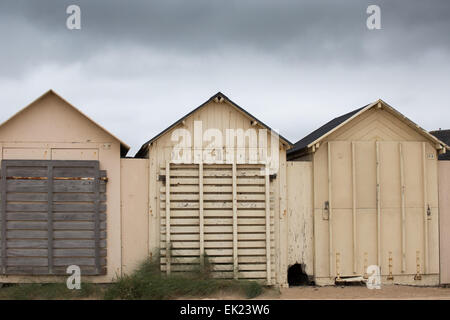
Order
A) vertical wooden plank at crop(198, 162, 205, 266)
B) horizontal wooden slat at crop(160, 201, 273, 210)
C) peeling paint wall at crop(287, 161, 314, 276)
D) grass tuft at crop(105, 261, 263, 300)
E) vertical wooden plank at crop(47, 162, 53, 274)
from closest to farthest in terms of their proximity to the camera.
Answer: grass tuft at crop(105, 261, 263, 300) < vertical wooden plank at crop(47, 162, 53, 274) < vertical wooden plank at crop(198, 162, 205, 266) < horizontal wooden slat at crop(160, 201, 273, 210) < peeling paint wall at crop(287, 161, 314, 276)

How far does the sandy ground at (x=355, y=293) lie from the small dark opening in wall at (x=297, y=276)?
0.49m

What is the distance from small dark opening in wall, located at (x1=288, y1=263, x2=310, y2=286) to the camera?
1195 cm

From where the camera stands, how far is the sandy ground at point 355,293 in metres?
10.6

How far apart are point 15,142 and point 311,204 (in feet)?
21.0

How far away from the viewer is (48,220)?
10.8 metres

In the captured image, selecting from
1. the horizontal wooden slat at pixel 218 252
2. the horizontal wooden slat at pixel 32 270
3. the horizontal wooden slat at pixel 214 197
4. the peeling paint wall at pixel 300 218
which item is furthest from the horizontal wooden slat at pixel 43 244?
the peeling paint wall at pixel 300 218

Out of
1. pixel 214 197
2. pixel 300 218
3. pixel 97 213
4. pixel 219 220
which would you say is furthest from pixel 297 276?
pixel 97 213

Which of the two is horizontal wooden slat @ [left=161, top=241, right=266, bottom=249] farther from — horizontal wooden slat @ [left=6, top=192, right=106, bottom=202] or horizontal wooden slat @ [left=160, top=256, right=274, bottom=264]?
horizontal wooden slat @ [left=6, top=192, right=106, bottom=202]

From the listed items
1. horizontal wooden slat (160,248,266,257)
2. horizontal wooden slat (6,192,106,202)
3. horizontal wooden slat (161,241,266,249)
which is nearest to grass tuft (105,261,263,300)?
horizontal wooden slat (160,248,266,257)

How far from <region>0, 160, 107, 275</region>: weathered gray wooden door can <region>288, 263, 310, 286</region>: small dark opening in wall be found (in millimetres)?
4289

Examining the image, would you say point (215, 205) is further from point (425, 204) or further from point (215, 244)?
point (425, 204)

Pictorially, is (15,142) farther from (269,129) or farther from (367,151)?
(367,151)

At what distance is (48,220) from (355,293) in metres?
6.45

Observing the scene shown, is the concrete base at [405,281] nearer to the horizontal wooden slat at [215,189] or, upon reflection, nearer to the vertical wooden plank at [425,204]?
the vertical wooden plank at [425,204]
